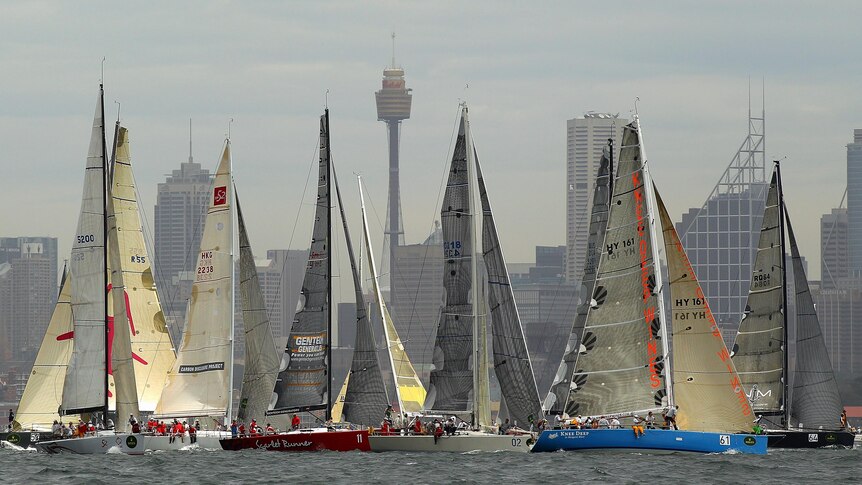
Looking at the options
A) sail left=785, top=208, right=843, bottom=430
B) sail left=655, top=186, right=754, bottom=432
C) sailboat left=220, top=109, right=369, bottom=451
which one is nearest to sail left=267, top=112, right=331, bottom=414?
sailboat left=220, top=109, right=369, bottom=451

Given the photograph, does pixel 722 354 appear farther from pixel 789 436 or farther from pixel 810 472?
pixel 789 436

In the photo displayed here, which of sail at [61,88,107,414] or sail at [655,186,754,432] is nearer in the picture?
sail at [655,186,754,432]

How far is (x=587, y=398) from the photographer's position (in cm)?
4609

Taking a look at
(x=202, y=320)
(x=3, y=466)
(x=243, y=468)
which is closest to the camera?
(x=243, y=468)

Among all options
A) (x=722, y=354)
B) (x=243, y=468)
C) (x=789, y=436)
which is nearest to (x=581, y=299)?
(x=789, y=436)

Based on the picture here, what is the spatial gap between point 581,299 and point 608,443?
1337 cm

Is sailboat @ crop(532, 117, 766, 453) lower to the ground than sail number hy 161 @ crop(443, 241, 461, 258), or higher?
lower

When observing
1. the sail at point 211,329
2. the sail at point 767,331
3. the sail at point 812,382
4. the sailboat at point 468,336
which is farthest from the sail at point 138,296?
the sail at point 812,382

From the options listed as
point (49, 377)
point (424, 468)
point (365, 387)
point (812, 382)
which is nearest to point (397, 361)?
point (365, 387)

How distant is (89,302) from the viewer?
49.8 m

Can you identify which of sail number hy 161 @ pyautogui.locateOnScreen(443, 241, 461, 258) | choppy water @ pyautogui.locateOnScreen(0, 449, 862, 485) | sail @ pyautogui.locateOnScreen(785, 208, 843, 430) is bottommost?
choppy water @ pyautogui.locateOnScreen(0, 449, 862, 485)

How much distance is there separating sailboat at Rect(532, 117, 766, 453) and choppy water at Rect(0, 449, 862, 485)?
0.63m

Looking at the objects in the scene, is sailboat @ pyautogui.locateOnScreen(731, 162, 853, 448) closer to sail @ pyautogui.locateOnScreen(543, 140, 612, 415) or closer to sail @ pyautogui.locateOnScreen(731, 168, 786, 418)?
sail @ pyautogui.locateOnScreen(731, 168, 786, 418)

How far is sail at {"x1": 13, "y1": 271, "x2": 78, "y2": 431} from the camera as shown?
2325 inches
